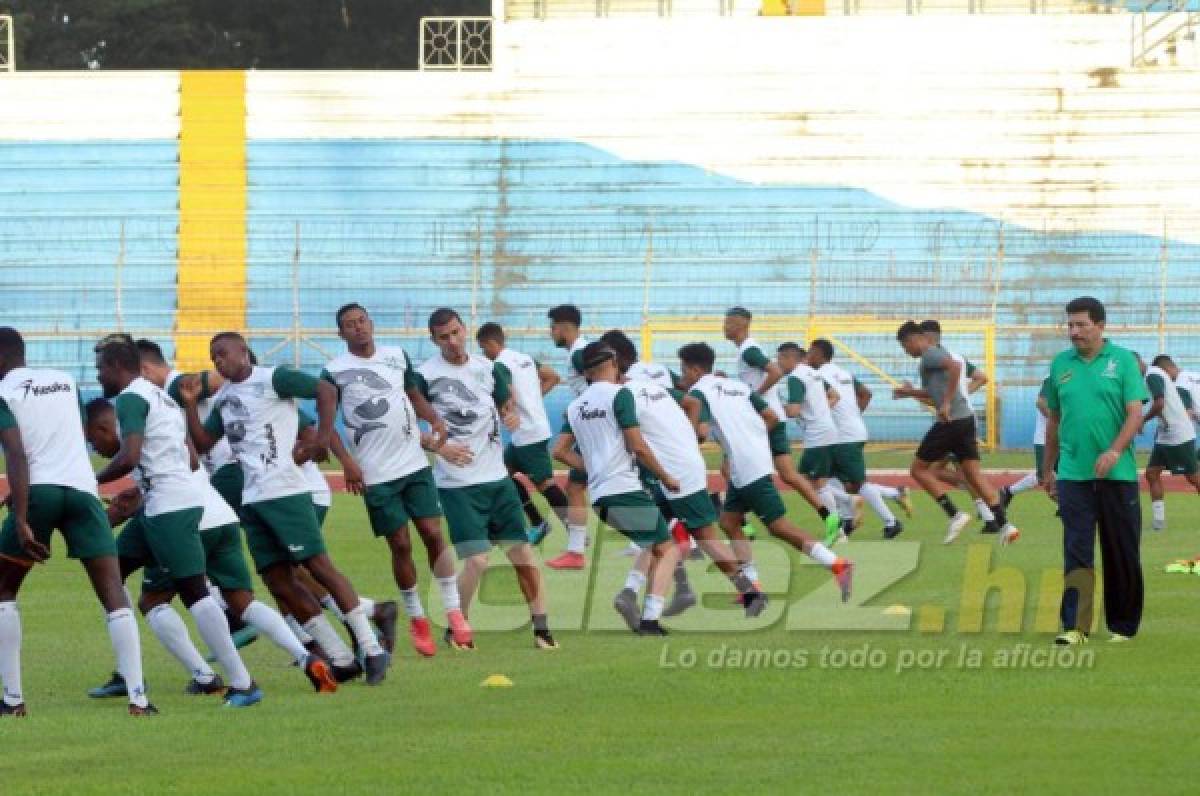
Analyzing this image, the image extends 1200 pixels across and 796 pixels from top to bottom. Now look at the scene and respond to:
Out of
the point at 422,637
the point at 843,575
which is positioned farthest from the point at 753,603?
A: the point at 422,637

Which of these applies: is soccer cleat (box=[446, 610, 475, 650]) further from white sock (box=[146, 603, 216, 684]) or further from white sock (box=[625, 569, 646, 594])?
white sock (box=[146, 603, 216, 684])

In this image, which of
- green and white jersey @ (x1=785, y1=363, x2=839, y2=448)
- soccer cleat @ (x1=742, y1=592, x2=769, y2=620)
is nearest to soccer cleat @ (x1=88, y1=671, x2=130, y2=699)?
soccer cleat @ (x1=742, y1=592, x2=769, y2=620)

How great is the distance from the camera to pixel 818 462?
70.7 ft

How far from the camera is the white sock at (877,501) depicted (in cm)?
2139

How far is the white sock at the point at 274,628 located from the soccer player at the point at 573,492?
7.18 metres

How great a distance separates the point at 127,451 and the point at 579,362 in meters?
7.94

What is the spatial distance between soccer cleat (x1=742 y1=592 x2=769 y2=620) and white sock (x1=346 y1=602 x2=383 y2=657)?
3666 millimetres

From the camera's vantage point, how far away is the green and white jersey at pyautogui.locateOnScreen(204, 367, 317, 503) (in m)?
11.9

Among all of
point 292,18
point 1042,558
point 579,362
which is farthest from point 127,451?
point 292,18

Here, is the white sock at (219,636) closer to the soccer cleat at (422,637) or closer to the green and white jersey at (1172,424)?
the soccer cleat at (422,637)

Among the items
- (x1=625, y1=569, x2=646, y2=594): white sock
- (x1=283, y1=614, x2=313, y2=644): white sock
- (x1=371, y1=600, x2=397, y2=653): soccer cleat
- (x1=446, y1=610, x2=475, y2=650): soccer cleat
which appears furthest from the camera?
(x1=625, y1=569, x2=646, y2=594): white sock

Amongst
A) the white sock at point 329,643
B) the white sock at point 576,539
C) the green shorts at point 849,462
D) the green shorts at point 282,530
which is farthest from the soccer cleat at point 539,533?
the white sock at point 329,643

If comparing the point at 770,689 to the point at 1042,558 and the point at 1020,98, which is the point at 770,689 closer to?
the point at 1042,558

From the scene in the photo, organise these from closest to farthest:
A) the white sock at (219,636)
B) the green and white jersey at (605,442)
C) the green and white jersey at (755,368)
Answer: the white sock at (219,636)
the green and white jersey at (605,442)
the green and white jersey at (755,368)
